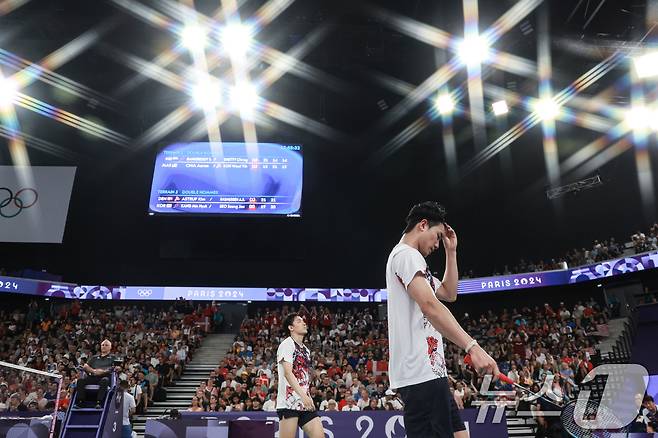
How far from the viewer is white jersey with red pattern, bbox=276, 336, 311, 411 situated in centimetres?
537

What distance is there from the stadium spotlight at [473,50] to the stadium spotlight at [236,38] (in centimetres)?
768

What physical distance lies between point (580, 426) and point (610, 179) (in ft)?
78.7

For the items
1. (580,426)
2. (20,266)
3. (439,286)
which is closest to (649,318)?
(580,426)

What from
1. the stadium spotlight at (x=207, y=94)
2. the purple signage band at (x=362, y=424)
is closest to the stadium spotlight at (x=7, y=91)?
the stadium spotlight at (x=207, y=94)

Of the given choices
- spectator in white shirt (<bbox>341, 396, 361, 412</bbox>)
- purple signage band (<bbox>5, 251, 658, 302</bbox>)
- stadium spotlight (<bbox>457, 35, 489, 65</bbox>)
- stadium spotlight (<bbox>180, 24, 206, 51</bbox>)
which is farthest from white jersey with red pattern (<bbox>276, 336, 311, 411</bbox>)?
purple signage band (<bbox>5, 251, 658, 302</bbox>)

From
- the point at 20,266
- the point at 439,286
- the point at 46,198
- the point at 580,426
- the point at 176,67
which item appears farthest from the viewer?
the point at 20,266

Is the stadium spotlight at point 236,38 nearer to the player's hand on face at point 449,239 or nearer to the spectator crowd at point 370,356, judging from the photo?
the spectator crowd at point 370,356

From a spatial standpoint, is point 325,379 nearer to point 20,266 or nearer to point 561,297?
point 561,297

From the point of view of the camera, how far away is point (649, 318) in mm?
17000

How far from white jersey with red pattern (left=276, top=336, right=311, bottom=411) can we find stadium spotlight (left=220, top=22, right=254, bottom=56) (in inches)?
557

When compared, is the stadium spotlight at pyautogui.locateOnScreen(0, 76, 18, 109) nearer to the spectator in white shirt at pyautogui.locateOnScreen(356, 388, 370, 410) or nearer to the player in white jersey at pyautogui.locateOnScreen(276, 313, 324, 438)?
Answer: the spectator in white shirt at pyautogui.locateOnScreen(356, 388, 370, 410)

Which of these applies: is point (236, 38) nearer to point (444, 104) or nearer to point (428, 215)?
point (444, 104)

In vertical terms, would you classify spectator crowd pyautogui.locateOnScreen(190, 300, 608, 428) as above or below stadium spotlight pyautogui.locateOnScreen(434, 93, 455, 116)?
below

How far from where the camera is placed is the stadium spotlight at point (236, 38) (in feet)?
55.8
